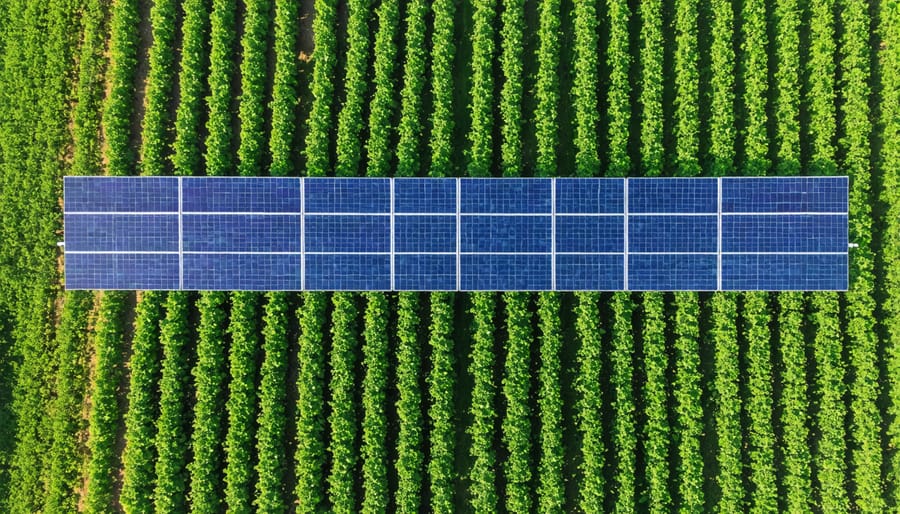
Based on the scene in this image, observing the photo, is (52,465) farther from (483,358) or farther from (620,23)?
(620,23)

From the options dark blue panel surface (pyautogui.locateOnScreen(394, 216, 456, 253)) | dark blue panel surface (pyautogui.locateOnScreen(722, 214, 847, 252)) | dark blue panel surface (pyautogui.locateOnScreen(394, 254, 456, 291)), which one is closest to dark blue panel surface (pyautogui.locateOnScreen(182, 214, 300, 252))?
dark blue panel surface (pyautogui.locateOnScreen(394, 216, 456, 253))

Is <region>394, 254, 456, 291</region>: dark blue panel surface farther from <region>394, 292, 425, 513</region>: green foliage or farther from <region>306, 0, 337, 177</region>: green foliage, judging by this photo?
<region>306, 0, 337, 177</region>: green foliage

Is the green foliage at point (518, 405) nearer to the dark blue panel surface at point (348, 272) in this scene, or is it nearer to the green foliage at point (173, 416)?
the dark blue panel surface at point (348, 272)

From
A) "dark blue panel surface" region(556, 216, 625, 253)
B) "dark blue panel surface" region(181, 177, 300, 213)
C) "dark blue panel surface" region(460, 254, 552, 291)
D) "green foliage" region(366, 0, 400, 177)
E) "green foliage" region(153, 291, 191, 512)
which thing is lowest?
"green foliage" region(153, 291, 191, 512)

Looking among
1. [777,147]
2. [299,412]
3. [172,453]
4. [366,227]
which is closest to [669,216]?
[777,147]

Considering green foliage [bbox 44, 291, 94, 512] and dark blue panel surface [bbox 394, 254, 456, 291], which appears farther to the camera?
green foliage [bbox 44, 291, 94, 512]

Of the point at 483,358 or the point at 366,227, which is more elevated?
the point at 366,227

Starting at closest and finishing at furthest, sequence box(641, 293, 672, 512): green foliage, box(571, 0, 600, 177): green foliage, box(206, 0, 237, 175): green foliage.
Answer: box(641, 293, 672, 512): green foliage → box(571, 0, 600, 177): green foliage → box(206, 0, 237, 175): green foliage
